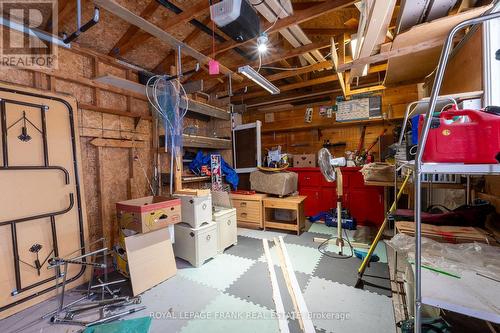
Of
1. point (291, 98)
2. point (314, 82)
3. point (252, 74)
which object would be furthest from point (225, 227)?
point (291, 98)

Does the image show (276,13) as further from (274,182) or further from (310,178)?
(310,178)

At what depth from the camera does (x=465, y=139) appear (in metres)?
0.96

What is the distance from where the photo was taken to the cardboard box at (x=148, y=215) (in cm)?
230

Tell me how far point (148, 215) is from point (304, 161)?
11.7 ft

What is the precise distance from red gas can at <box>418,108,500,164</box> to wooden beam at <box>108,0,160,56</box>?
305 centimetres

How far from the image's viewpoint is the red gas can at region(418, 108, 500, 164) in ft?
2.99

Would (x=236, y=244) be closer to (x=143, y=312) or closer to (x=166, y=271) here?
(x=166, y=271)

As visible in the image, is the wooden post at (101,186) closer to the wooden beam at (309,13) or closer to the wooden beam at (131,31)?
the wooden beam at (131,31)

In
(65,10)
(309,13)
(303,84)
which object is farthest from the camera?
(303,84)

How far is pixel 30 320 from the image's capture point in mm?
1863

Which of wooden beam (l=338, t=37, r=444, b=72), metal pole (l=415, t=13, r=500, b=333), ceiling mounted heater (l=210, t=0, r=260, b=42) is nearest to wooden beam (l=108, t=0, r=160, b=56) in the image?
ceiling mounted heater (l=210, t=0, r=260, b=42)

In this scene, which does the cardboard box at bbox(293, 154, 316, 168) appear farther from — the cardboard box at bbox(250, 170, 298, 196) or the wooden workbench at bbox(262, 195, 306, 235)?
the wooden workbench at bbox(262, 195, 306, 235)

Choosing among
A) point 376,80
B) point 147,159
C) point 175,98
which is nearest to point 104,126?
point 147,159

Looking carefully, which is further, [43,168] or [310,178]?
[310,178]
